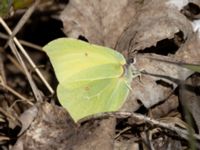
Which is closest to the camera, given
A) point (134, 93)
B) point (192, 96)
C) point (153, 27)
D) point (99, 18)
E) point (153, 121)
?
point (153, 121)

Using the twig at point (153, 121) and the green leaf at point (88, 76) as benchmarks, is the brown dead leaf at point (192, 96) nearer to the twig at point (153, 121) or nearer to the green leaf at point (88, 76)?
the twig at point (153, 121)

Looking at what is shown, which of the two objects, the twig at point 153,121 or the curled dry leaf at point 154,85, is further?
the curled dry leaf at point 154,85

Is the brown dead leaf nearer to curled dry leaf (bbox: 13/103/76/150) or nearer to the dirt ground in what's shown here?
the dirt ground

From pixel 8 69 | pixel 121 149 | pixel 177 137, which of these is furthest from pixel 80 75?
pixel 8 69

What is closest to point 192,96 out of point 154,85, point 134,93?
point 154,85

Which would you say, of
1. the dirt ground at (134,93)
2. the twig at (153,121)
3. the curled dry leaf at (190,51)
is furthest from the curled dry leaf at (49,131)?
the curled dry leaf at (190,51)

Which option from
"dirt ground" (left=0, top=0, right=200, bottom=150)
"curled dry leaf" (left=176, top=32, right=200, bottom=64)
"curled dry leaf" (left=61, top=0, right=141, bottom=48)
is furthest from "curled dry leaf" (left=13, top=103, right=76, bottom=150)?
"curled dry leaf" (left=176, top=32, right=200, bottom=64)

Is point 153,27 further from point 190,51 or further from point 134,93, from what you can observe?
point 134,93
